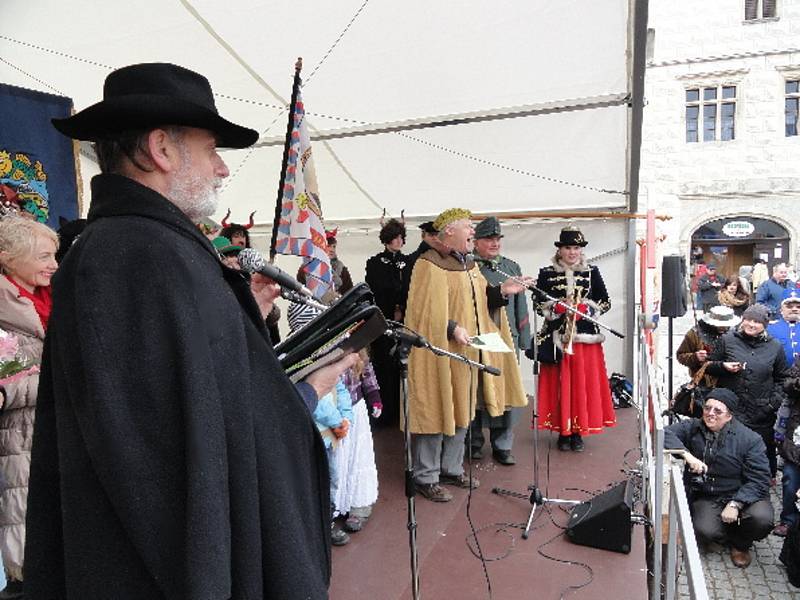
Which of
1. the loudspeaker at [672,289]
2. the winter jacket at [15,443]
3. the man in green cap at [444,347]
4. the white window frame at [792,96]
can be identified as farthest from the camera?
the white window frame at [792,96]

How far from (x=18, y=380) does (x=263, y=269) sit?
1.38 m

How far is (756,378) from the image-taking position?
499 centimetres

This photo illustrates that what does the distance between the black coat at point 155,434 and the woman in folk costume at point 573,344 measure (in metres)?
3.82

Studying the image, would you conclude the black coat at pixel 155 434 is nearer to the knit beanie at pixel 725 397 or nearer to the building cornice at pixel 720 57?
the knit beanie at pixel 725 397

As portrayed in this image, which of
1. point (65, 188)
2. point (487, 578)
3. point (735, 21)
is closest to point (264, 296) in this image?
point (487, 578)

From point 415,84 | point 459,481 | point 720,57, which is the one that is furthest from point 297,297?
point 720,57

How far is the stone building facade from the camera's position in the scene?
61.1 feet

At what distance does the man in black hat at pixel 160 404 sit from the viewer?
0.97 metres

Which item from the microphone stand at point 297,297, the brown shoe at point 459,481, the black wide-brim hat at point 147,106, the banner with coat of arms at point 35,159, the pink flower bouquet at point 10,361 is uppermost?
the banner with coat of arms at point 35,159

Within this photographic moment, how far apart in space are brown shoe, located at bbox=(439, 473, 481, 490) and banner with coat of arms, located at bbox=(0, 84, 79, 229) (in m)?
3.56

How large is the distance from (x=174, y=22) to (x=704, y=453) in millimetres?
5252

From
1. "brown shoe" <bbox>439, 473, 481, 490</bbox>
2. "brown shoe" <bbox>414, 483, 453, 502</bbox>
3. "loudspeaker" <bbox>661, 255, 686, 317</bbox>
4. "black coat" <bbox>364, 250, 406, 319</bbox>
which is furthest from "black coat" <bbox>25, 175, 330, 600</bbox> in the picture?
"loudspeaker" <bbox>661, 255, 686, 317</bbox>

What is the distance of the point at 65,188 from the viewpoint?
466 centimetres

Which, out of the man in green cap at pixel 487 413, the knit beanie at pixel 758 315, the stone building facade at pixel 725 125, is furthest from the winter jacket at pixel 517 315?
the stone building facade at pixel 725 125
